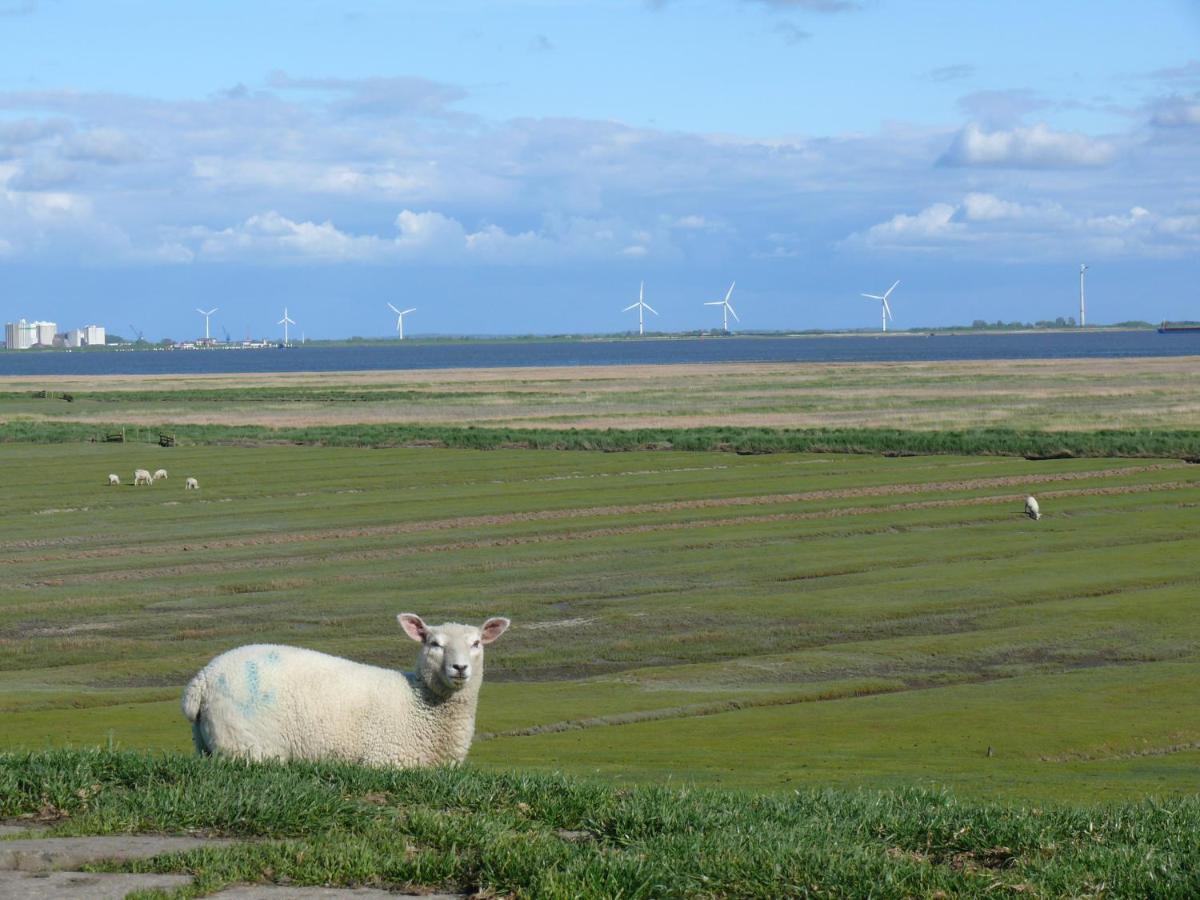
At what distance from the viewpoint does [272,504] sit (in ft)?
176

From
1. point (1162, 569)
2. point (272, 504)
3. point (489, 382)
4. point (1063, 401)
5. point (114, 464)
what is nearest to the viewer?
point (1162, 569)

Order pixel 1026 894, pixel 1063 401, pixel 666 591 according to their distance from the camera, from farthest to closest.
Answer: pixel 1063 401, pixel 666 591, pixel 1026 894

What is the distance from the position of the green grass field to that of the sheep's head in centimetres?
204

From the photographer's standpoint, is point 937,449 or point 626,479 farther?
point 937,449

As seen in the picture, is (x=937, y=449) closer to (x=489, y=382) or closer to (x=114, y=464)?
(x=114, y=464)

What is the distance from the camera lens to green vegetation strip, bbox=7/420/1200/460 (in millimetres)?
71062

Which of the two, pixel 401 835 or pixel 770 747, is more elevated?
pixel 401 835

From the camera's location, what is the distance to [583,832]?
1030 cm

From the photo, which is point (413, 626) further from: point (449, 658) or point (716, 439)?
point (716, 439)

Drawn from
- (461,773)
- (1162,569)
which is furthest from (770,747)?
(1162,569)

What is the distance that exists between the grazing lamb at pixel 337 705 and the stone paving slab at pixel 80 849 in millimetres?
3550

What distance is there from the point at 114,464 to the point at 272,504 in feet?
66.9

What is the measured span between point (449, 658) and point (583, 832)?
3.89m

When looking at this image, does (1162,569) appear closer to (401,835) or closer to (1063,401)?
(401,835)
